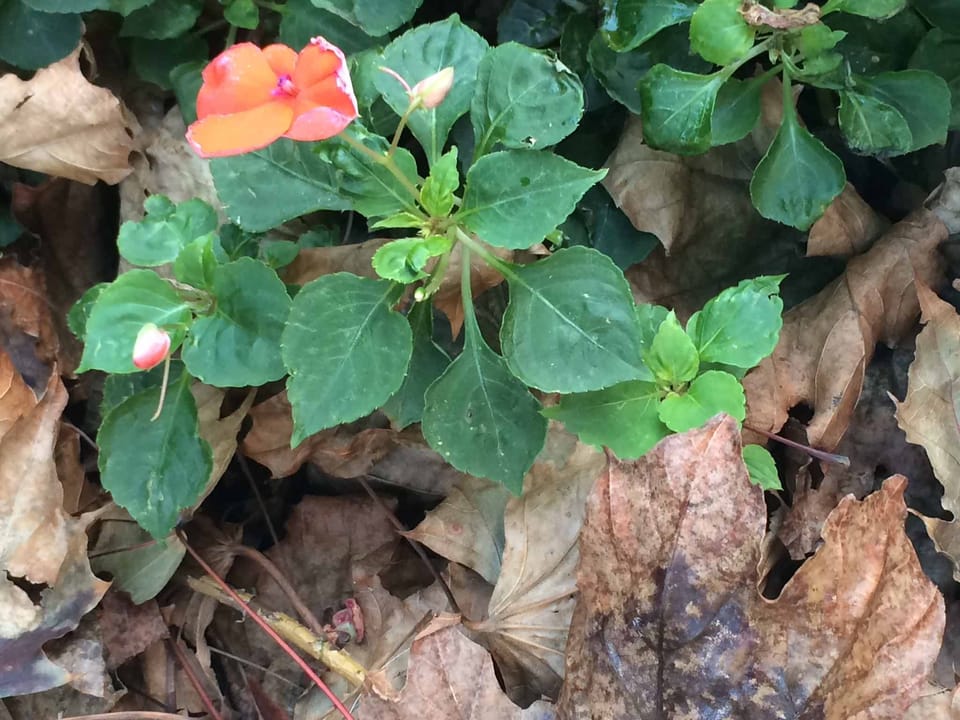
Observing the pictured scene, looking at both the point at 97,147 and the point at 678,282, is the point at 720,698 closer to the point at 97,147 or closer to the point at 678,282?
the point at 678,282

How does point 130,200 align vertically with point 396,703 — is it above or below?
above

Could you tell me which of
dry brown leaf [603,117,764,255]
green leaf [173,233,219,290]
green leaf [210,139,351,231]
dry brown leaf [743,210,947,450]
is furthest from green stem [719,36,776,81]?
green leaf [173,233,219,290]

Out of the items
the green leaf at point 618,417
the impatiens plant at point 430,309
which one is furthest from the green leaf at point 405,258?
the green leaf at point 618,417

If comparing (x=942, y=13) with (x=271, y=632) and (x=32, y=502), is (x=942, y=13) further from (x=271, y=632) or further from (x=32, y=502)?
(x=32, y=502)

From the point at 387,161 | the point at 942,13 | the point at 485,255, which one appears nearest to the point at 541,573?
the point at 485,255

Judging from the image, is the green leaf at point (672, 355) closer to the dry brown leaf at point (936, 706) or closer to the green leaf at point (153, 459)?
the dry brown leaf at point (936, 706)

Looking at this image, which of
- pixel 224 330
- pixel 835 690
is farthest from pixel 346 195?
pixel 835 690
